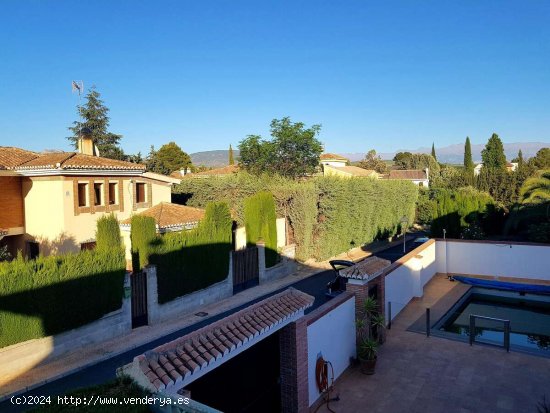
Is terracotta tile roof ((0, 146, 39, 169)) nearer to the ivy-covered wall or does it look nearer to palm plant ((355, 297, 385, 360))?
the ivy-covered wall

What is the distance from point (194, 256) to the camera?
1644 centimetres

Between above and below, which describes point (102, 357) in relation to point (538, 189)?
below

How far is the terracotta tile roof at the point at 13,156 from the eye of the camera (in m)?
20.7

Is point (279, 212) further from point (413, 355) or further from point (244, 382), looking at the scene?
point (244, 382)

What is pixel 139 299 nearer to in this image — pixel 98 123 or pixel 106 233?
pixel 106 233

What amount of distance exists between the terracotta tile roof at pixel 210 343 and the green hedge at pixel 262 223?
1314 centimetres

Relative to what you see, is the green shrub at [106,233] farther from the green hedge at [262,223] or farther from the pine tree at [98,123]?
the pine tree at [98,123]

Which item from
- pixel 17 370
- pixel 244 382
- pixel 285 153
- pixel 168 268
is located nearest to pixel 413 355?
pixel 244 382

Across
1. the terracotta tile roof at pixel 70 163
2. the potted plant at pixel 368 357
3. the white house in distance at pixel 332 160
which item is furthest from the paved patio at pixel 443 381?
the white house in distance at pixel 332 160

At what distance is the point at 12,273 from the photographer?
1060cm

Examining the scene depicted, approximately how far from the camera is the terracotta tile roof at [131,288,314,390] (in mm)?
4926

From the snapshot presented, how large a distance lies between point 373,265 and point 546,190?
1651cm

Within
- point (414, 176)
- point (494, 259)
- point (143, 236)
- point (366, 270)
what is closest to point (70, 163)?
point (143, 236)

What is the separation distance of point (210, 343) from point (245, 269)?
14.2 metres
